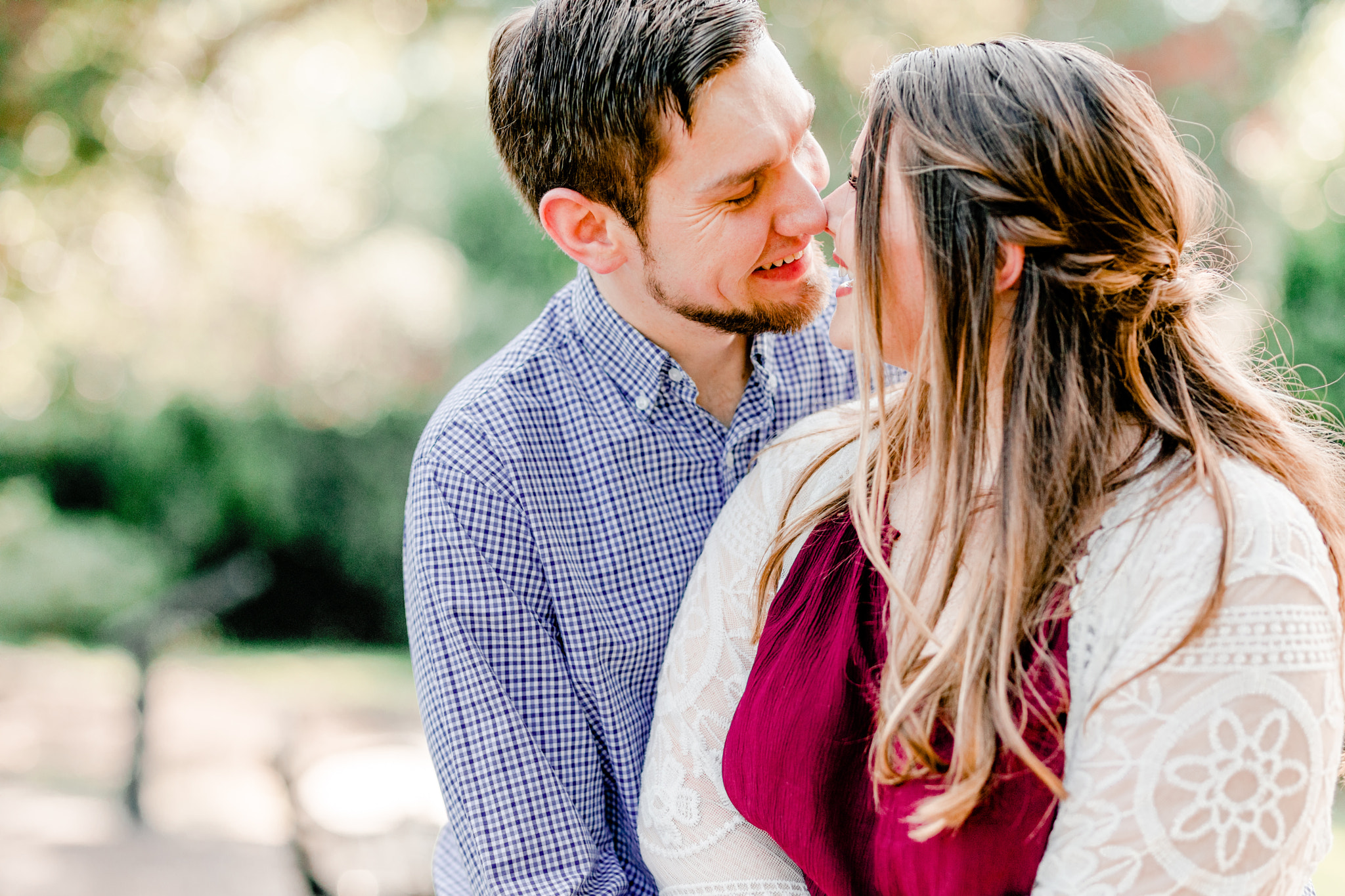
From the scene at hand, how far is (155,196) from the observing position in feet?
18.2

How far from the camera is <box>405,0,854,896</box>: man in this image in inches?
70.5

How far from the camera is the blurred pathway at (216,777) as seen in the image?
4000mm

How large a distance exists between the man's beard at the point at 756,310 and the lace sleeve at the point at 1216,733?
0.93 m

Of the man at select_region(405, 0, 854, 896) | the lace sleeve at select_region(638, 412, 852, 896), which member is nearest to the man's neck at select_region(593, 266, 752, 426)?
the man at select_region(405, 0, 854, 896)

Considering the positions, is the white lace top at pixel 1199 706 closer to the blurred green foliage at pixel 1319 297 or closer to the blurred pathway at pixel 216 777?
the blurred pathway at pixel 216 777

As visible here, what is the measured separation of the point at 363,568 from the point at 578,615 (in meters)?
5.42

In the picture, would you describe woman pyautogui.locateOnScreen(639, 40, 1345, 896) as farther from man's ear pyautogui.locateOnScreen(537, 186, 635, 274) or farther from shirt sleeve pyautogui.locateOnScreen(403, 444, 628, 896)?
man's ear pyautogui.locateOnScreen(537, 186, 635, 274)

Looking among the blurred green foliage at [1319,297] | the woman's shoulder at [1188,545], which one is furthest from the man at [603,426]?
the blurred green foliage at [1319,297]

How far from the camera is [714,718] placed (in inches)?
62.6

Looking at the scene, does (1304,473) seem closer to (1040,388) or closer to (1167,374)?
(1167,374)

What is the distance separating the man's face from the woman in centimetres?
37

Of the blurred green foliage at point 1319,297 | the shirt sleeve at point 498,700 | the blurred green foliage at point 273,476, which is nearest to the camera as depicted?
the shirt sleeve at point 498,700

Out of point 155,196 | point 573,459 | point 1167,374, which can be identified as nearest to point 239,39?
point 155,196

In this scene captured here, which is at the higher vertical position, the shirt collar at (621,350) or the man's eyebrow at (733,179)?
the man's eyebrow at (733,179)
